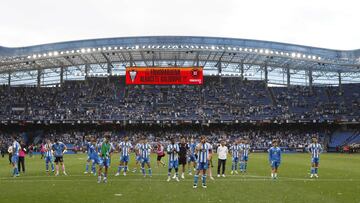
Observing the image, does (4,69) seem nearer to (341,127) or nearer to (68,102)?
(68,102)

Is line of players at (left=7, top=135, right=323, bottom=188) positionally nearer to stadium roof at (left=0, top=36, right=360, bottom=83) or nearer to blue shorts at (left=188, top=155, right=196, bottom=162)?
blue shorts at (left=188, top=155, right=196, bottom=162)

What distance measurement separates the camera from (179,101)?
A: 2965 inches

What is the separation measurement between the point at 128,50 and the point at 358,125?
42244 mm

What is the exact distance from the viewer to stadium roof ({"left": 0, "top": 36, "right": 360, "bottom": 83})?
63469mm

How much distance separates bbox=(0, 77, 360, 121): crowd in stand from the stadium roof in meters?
6.14

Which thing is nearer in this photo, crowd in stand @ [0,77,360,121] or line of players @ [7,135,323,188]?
line of players @ [7,135,323,188]

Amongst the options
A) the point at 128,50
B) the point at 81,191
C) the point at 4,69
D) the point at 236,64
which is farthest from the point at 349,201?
the point at 4,69

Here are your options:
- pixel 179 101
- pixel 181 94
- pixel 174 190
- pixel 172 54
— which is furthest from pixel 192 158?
pixel 181 94

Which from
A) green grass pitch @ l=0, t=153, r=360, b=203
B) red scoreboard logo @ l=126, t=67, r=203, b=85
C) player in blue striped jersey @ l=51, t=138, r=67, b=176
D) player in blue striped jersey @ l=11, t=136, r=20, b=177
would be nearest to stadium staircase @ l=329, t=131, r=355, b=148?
red scoreboard logo @ l=126, t=67, r=203, b=85

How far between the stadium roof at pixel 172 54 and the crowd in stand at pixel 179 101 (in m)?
6.14

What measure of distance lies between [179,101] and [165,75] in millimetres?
7235

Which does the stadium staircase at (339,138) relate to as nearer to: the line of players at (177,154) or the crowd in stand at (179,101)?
→ the crowd in stand at (179,101)

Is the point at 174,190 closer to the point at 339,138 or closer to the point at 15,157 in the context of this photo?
the point at 15,157

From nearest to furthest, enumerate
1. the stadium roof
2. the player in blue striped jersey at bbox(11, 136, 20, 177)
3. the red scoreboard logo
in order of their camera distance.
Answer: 1. the player in blue striped jersey at bbox(11, 136, 20, 177)
2. the stadium roof
3. the red scoreboard logo
